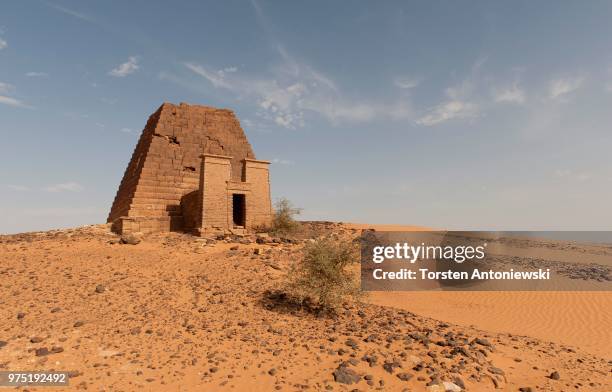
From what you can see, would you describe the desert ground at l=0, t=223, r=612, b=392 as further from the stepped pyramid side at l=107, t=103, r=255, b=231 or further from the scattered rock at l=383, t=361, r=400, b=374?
the stepped pyramid side at l=107, t=103, r=255, b=231

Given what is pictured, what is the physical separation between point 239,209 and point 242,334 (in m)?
11.5

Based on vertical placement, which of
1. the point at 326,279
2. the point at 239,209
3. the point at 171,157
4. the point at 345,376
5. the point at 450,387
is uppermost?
the point at 171,157

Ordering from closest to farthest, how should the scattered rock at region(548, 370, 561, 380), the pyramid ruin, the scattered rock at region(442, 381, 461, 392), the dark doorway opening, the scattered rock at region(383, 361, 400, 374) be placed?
the scattered rock at region(442, 381, 461, 392)
the scattered rock at region(383, 361, 400, 374)
the scattered rock at region(548, 370, 561, 380)
the pyramid ruin
the dark doorway opening

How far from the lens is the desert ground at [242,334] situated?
5.22 meters

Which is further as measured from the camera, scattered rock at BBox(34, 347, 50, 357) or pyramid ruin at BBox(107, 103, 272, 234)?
pyramid ruin at BBox(107, 103, 272, 234)

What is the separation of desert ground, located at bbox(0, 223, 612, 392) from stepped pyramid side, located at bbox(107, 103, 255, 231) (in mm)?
5068

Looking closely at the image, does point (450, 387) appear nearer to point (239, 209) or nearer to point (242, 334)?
point (242, 334)

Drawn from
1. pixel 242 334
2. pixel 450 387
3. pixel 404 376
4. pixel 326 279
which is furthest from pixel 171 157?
pixel 450 387

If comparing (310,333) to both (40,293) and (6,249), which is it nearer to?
(40,293)

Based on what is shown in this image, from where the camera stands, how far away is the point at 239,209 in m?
17.6

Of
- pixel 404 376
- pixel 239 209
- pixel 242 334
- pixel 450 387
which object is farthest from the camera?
pixel 239 209

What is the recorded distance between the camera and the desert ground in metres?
5.22

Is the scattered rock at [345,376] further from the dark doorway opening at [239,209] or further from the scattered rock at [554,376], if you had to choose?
the dark doorway opening at [239,209]

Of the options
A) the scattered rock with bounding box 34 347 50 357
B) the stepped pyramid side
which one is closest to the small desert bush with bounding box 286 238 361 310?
the scattered rock with bounding box 34 347 50 357
